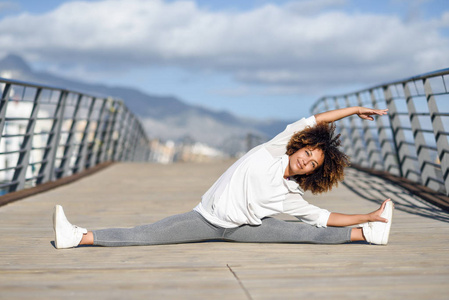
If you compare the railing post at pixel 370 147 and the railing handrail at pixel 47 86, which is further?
the railing post at pixel 370 147

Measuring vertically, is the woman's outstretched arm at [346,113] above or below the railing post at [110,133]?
above

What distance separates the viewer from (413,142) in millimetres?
7289

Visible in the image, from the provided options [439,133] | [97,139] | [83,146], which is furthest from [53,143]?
[439,133]

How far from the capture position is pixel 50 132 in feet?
26.6

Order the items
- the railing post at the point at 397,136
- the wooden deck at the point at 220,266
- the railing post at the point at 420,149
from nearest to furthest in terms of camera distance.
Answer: the wooden deck at the point at 220,266
the railing post at the point at 420,149
the railing post at the point at 397,136

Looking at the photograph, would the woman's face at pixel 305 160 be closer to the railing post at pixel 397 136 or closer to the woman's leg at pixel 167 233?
the woman's leg at pixel 167 233

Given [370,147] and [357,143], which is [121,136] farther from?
[370,147]

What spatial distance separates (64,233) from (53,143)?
15.5 feet

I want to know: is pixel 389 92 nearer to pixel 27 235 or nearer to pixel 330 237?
pixel 330 237

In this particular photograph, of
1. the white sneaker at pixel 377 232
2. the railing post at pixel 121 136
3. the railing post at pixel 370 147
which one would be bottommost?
the railing post at pixel 121 136

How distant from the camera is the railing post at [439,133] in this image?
5.93 m

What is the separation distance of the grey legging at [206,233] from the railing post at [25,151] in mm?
3482

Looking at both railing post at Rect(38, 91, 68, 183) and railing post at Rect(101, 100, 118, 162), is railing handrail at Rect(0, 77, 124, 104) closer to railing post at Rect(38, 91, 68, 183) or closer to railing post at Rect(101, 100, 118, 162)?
railing post at Rect(38, 91, 68, 183)

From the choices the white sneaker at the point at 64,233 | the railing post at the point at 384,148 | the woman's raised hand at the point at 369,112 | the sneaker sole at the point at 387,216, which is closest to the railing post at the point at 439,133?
the woman's raised hand at the point at 369,112
